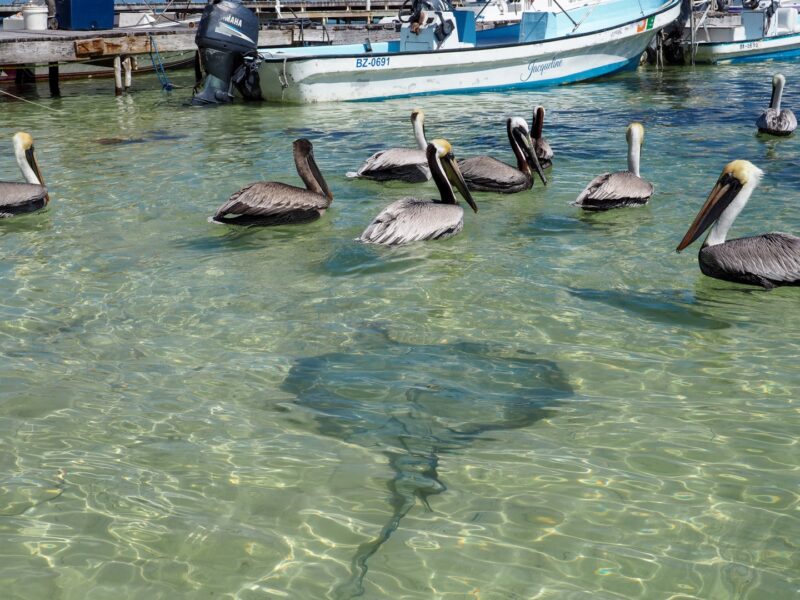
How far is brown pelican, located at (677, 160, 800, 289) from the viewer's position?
6.03m

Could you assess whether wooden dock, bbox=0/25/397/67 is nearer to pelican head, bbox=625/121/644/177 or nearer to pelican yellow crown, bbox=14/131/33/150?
pelican yellow crown, bbox=14/131/33/150

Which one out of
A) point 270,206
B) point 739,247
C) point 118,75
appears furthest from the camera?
point 118,75

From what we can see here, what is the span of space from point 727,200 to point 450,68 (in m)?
12.3

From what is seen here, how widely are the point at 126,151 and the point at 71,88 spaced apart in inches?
398

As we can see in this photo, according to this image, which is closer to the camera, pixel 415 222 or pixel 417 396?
pixel 417 396

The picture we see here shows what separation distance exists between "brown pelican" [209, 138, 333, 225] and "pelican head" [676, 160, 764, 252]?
3.26m

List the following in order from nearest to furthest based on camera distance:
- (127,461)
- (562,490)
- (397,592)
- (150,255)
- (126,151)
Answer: (397,592)
(562,490)
(127,461)
(150,255)
(126,151)

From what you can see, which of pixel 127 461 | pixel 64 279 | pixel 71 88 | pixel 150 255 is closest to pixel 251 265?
pixel 150 255

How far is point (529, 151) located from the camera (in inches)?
386

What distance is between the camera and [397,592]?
3.06m

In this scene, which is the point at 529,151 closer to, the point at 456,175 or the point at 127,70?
the point at 456,175

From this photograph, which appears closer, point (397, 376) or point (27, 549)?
point (27, 549)

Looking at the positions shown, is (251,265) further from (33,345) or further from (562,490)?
(562,490)

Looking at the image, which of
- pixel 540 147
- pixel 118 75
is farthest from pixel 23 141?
pixel 118 75
